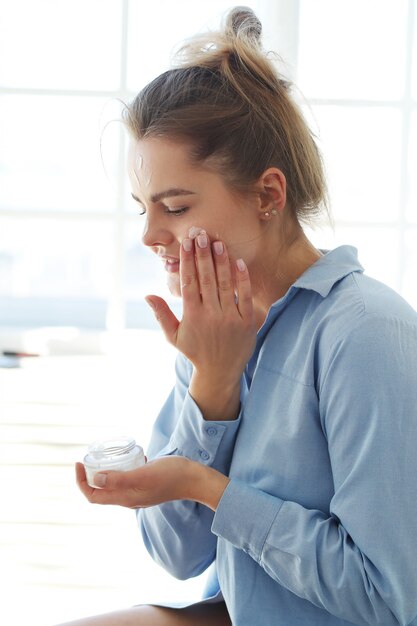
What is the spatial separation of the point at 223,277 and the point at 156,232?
14 cm

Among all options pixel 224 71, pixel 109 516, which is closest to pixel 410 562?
pixel 224 71

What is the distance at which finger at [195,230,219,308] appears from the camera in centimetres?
129

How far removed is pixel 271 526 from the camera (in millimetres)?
1146

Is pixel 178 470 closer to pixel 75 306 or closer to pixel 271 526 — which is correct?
pixel 271 526

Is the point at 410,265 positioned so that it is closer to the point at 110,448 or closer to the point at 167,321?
the point at 167,321

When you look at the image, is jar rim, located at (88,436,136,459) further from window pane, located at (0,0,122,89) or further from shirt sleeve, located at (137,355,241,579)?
window pane, located at (0,0,122,89)

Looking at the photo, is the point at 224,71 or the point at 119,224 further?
the point at 119,224

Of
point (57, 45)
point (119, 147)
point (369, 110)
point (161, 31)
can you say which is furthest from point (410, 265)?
point (57, 45)

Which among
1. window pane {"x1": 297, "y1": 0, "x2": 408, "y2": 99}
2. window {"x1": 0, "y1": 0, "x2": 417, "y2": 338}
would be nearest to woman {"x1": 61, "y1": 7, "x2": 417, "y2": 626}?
window {"x1": 0, "y1": 0, "x2": 417, "y2": 338}

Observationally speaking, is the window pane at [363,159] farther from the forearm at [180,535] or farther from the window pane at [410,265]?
the forearm at [180,535]

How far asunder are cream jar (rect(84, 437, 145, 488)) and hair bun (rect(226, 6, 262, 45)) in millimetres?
746

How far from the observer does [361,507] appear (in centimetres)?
106

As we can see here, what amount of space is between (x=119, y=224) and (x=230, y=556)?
259cm

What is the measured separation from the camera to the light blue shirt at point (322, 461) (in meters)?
1.06
